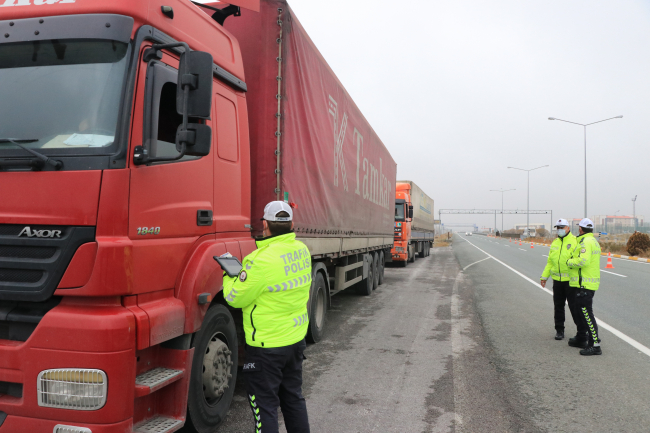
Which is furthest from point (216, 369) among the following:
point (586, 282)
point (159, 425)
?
point (586, 282)

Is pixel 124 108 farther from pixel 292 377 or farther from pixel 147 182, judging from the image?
pixel 292 377

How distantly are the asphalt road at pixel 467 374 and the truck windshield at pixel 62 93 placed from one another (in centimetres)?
256

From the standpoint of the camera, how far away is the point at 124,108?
2793mm

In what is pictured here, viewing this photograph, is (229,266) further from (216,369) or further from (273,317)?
(216,369)

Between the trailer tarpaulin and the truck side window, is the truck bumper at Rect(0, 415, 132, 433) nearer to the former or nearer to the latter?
the truck side window

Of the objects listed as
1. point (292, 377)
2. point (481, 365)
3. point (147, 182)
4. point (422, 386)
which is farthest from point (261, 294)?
point (481, 365)

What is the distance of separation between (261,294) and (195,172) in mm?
1154

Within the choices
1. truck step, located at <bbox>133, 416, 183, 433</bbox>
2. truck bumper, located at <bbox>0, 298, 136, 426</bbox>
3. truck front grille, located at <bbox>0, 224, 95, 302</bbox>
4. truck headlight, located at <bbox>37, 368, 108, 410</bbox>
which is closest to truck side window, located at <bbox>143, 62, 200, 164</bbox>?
truck front grille, located at <bbox>0, 224, 95, 302</bbox>

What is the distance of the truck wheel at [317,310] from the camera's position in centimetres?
630

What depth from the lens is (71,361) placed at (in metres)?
2.54

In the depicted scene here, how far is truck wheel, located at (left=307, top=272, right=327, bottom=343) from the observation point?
6.30 m

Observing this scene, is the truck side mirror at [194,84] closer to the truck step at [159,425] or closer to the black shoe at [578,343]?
the truck step at [159,425]

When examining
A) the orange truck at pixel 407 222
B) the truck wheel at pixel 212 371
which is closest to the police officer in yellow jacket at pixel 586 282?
the truck wheel at pixel 212 371

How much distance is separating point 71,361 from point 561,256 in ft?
20.9
